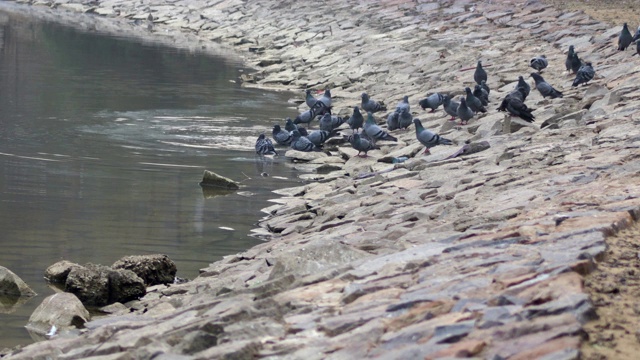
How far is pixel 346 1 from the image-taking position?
36656mm

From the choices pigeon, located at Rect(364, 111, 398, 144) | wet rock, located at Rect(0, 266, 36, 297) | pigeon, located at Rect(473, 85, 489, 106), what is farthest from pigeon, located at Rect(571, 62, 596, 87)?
wet rock, located at Rect(0, 266, 36, 297)

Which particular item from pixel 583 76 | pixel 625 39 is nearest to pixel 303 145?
pixel 583 76

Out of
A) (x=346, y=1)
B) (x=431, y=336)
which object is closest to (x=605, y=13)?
(x=346, y=1)

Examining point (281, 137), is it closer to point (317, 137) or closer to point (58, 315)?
point (317, 137)

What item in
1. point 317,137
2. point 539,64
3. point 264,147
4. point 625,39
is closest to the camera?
point 264,147

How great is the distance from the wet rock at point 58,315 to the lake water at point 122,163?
5.8 inches

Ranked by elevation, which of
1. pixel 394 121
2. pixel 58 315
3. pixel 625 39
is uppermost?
pixel 625 39

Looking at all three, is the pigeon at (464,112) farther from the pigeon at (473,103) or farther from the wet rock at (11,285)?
the wet rock at (11,285)

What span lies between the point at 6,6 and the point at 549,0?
27414 millimetres

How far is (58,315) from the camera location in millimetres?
8898

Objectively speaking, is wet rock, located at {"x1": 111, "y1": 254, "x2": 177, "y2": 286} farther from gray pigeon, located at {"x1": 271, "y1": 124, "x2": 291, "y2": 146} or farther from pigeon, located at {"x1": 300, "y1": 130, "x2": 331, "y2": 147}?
gray pigeon, located at {"x1": 271, "y1": 124, "x2": 291, "y2": 146}

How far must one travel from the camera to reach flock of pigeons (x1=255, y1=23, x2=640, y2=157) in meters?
15.4

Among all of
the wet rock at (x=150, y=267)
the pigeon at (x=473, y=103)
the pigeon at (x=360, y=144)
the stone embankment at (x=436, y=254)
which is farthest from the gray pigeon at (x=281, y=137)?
the wet rock at (x=150, y=267)

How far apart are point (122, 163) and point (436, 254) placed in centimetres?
893
